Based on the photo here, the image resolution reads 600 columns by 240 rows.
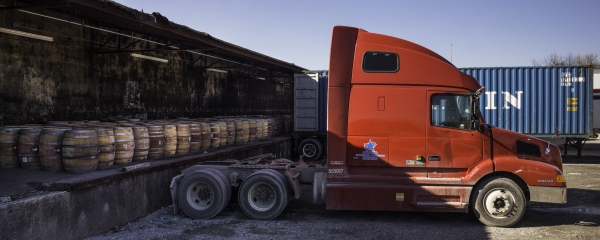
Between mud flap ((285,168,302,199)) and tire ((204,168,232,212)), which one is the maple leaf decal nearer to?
mud flap ((285,168,302,199))

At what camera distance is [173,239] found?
6812mm

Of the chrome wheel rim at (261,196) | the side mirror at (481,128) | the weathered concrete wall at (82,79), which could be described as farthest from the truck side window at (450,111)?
the weathered concrete wall at (82,79)

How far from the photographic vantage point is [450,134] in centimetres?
755

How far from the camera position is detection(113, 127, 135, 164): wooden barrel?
27.6 ft

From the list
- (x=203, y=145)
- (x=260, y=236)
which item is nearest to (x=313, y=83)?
(x=203, y=145)

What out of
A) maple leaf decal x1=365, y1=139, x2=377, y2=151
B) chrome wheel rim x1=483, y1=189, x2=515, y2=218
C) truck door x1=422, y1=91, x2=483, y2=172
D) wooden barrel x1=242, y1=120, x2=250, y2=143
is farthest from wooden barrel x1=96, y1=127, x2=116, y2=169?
chrome wheel rim x1=483, y1=189, x2=515, y2=218

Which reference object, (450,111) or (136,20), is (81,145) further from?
(450,111)

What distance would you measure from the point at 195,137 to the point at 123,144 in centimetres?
248

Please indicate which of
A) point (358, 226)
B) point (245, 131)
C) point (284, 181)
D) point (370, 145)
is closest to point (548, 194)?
point (370, 145)

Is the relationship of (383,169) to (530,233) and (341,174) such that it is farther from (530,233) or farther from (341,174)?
(530,233)

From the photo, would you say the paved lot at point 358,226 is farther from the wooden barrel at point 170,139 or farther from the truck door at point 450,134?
the wooden barrel at point 170,139

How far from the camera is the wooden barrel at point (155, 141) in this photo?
9484 millimetres

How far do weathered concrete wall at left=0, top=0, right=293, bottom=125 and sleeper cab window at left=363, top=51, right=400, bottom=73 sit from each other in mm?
7369

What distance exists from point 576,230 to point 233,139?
8665 millimetres
